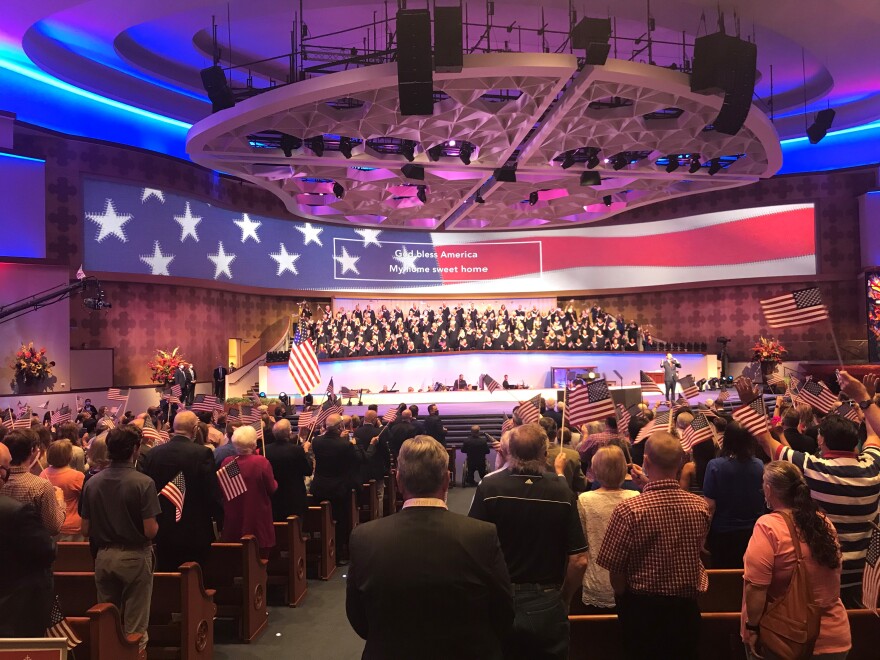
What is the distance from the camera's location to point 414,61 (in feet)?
37.1

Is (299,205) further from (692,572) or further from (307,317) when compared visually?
(692,572)

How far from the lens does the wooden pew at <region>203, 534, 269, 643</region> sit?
18.0 feet

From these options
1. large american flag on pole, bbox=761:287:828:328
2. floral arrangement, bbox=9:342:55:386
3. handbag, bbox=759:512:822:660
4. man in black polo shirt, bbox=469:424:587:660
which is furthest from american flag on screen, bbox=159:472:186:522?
floral arrangement, bbox=9:342:55:386

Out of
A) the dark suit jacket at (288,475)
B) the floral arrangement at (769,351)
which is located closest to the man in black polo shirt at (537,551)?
the dark suit jacket at (288,475)

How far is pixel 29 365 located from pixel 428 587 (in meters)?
17.9

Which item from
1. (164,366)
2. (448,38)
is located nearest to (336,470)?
(448,38)

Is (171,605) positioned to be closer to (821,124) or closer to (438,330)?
(821,124)

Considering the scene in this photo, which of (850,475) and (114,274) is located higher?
(114,274)

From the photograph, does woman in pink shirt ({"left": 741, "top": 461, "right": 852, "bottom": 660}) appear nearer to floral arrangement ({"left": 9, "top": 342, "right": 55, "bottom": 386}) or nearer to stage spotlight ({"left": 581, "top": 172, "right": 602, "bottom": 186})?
stage spotlight ({"left": 581, "top": 172, "right": 602, "bottom": 186})

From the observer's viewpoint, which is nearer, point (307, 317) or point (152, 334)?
point (152, 334)

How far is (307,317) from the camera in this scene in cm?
2570

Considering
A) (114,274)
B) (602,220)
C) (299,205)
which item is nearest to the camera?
(114,274)

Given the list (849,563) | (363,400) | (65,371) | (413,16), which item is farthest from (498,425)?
(849,563)

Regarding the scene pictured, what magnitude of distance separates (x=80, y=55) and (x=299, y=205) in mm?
7607
